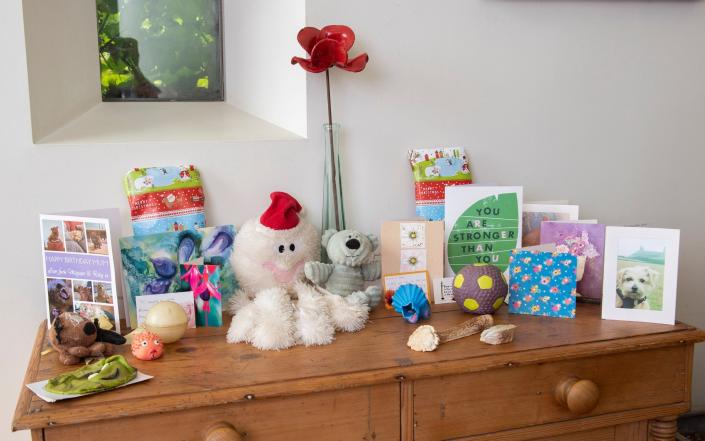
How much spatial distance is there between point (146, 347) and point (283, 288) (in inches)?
14.1

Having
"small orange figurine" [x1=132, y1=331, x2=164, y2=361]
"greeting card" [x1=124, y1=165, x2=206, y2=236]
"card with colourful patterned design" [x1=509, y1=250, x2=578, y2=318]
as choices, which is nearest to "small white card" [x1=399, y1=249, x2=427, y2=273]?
"card with colourful patterned design" [x1=509, y1=250, x2=578, y2=318]

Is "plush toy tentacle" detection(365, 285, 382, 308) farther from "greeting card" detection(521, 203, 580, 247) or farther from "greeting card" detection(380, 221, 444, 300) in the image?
"greeting card" detection(521, 203, 580, 247)

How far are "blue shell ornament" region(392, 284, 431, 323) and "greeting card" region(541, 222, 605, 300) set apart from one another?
0.35 metres

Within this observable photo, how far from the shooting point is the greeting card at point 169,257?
4.55ft

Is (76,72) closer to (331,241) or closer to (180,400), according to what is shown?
(331,241)

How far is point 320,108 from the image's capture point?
1572mm

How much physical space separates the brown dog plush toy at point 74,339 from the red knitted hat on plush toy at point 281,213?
0.42 m

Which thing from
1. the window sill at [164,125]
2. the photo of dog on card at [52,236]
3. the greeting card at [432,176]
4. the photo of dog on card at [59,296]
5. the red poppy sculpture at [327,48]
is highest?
the red poppy sculpture at [327,48]

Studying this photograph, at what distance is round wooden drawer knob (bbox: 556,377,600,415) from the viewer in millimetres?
1275

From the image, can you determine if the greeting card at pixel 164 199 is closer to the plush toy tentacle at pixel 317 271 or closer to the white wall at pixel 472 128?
the white wall at pixel 472 128

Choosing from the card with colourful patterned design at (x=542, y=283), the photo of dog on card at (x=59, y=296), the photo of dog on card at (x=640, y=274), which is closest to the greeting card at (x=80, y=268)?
the photo of dog on card at (x=59, y=296)

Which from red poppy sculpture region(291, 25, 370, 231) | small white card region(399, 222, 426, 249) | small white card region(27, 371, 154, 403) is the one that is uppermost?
red poppy sculpture region(291, 25, 370, 231)

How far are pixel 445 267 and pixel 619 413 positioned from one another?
49cm

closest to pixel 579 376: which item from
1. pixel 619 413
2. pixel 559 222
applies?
pixel 619 413
